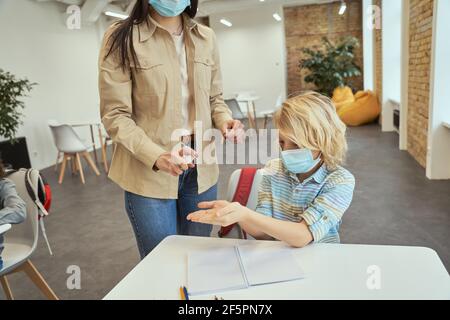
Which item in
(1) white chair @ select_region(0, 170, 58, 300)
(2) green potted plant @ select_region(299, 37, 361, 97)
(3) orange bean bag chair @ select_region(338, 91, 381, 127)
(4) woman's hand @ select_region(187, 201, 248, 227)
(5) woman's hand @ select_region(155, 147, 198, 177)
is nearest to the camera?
(4) woman's hand @ select_region(187, 201, 248, 227)

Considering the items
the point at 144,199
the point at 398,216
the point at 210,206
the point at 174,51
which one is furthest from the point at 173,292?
the point at 398,216

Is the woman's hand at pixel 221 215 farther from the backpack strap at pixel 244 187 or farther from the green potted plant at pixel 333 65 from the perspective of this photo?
the green potted plant at pixel 333 65

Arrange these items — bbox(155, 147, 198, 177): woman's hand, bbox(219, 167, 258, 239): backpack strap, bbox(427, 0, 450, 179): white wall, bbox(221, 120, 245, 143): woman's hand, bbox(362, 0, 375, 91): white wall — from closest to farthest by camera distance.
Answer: bbox(155, 147, 198, 177): woman's hand
bbox(221, 120, 245, 143): woman's hand
bbox(219, 167, 258, 239): backpack strap
bbox(427, 0, 450, 179): white wall
bbox(362, 0, 375, 91): white wall

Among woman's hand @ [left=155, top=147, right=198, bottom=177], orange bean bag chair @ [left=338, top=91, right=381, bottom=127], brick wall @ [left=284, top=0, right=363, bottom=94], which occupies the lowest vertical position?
orange bean bag chair @ [left=338, top=91, right=381, bottom=127]

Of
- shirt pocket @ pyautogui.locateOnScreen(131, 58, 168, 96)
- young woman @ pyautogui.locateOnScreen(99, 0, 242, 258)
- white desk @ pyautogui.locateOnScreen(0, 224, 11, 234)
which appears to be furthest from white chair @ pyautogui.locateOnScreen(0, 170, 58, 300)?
shirt pocket @ pyautogui.locateOnScreen(131, 58, 168, 96)

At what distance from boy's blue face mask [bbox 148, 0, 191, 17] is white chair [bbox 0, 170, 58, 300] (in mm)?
1164

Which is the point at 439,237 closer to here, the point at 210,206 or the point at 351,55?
the point at 210,206

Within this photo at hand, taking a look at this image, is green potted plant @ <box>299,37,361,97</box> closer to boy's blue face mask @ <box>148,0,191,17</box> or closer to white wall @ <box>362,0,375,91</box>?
white wall @ <box>362,0,375,91</box>

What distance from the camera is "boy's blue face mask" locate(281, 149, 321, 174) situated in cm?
129

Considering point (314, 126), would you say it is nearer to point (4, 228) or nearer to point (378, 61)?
point (4, 228)

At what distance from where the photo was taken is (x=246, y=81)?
11375 mm

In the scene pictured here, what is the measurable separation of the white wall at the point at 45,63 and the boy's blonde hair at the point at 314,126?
18.0ft

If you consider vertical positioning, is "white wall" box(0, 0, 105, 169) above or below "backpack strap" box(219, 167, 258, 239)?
above
